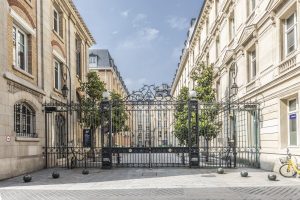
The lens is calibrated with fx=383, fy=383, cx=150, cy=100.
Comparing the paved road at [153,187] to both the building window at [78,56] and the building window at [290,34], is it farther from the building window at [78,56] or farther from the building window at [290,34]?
the building window at [78,56]

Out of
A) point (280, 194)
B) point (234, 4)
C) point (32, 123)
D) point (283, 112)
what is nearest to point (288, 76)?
point (283, 112)

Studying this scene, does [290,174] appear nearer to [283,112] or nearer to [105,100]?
[283,112]

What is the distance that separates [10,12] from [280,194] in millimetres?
11721

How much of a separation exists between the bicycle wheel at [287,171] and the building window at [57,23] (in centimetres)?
1515

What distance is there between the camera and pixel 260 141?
1809 centimetres

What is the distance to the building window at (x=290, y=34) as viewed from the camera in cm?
1485

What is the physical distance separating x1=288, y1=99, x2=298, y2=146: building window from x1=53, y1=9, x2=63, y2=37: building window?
14142 mm

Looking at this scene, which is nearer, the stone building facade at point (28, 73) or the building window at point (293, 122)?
the stone building facade at point (28, 73)

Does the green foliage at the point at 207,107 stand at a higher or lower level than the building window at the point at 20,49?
lower

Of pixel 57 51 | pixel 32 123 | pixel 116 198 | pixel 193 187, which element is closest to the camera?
pixel 116 198

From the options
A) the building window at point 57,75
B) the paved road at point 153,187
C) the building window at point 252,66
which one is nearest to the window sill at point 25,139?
the paved road at point 153,187

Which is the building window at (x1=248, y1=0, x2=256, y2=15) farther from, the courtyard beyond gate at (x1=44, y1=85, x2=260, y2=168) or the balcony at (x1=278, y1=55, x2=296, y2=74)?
the balcony at (x1=278, y1=55, x2=296, y2=74)

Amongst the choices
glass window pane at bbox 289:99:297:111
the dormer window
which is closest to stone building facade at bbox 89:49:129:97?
the dormer window

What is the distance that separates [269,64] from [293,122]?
9.94 feet
